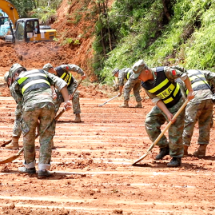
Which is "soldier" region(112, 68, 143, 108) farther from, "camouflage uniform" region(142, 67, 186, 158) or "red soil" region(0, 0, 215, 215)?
"camouflage uniform" region(142, 67, 186, 158)

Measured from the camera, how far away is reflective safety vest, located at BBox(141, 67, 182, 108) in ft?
20.6

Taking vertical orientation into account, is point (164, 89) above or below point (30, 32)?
above

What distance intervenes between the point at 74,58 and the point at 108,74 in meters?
7.31

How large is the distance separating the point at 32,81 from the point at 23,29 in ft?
76.9

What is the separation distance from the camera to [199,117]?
296 inches

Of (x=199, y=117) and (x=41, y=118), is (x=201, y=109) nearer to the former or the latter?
(x=199, y=117)

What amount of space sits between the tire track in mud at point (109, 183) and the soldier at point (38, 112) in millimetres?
314

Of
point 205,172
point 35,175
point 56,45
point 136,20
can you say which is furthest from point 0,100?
point 56,45

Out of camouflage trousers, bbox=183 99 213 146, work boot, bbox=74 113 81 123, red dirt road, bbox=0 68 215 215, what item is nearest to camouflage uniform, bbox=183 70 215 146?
camouflage trousers, bbox=183 99 213 146

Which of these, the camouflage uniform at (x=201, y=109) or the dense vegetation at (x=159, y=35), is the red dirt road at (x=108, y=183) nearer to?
the camouflage uniform at (x=201, y=109)

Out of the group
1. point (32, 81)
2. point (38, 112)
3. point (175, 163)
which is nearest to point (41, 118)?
point (38, 112)

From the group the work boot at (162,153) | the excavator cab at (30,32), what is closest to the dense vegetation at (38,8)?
the excavator cab at (30,32)

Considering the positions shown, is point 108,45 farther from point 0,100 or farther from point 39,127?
point 39,127

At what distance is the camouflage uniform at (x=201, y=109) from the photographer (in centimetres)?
721
